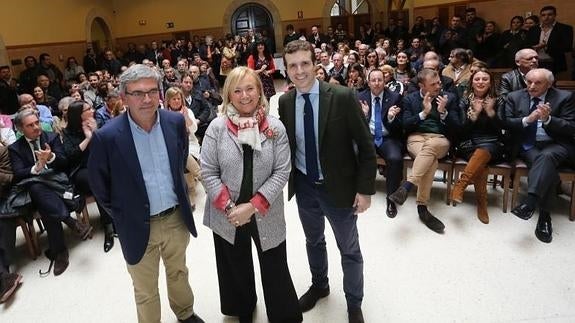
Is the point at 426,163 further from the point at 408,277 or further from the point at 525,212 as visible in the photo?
the point at 408,277

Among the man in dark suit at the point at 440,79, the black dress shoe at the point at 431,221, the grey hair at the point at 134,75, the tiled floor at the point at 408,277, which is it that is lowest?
the tiled floor at the point at 408,277

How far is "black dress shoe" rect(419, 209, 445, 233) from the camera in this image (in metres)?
2.94

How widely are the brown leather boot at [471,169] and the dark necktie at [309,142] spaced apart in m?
1.74

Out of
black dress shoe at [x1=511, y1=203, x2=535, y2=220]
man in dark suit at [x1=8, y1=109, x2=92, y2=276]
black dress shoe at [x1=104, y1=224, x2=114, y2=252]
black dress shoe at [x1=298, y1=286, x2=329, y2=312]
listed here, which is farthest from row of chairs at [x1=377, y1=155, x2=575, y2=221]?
man in dark suit at [x1=8, y1=109, x2=92, y2=276]

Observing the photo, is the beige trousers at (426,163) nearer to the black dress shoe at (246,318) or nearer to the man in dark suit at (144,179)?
the black dress shoe at (246,318)

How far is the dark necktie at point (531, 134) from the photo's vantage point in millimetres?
3018

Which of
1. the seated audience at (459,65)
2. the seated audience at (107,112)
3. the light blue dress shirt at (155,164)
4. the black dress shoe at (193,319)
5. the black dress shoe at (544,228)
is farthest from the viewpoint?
the seated audience at (459,65)

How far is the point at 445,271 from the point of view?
8.09 ft

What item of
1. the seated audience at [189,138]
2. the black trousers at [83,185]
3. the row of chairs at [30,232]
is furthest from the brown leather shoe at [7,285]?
the seated audience at [189,138]

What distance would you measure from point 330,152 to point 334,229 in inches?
16.5

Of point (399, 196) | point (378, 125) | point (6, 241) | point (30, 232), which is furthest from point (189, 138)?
point (399, 196)

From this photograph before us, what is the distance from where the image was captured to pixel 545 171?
279 cm

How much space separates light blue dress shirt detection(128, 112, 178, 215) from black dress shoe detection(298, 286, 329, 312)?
0.94 metres

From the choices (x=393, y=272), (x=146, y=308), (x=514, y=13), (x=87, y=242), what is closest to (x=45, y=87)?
(x=87, y=242)
